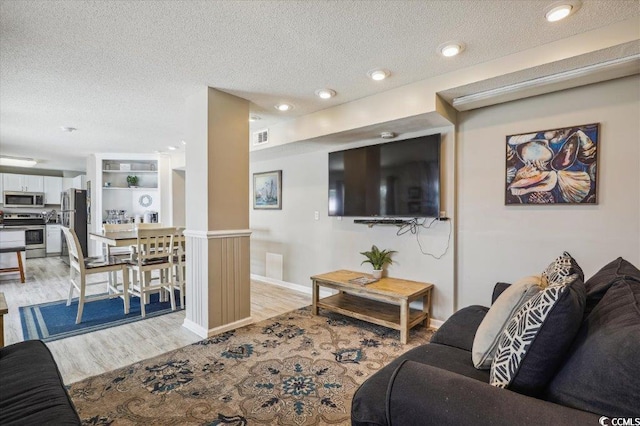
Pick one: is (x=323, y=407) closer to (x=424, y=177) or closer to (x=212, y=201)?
(x=212, y=201)

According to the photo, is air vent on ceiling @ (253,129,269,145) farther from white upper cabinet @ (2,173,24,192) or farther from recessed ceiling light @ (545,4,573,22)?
white upper cabinet @ (2,173,24,192)

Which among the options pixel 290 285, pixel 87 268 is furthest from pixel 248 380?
pixel 290 285

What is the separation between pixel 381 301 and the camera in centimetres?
360

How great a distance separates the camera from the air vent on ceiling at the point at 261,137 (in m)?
4.28

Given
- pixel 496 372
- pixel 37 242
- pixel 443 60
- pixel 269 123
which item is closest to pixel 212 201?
pixel 269 123

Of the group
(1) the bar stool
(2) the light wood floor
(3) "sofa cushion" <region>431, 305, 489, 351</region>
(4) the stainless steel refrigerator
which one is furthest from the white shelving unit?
(3) "sofa cushion" <region>431, 305, 489, 351</region>

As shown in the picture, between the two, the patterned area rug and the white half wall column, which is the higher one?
the white half wall column

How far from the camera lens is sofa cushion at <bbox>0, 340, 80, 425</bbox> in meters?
1.08

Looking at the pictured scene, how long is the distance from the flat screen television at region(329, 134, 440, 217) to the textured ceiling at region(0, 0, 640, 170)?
0.65 metres

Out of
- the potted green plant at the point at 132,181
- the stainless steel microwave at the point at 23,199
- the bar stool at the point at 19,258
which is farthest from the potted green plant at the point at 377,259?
the stainless steel microwave at the point at 23,199

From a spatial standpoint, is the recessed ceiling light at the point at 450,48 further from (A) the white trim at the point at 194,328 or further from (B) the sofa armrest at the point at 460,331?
(A) the white trim at the point at 194,328

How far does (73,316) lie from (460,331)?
3.95 metres

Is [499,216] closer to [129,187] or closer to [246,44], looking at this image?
[246,44]

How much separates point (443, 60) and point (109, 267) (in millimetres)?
3973
